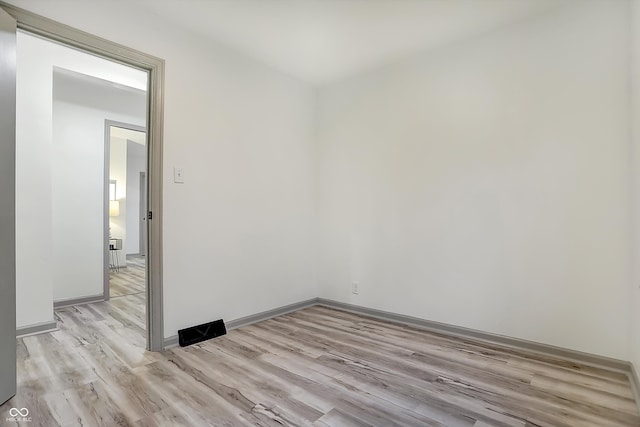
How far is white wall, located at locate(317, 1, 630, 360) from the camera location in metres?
2.11

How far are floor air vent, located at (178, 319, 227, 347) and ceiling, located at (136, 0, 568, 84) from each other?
2.44 m

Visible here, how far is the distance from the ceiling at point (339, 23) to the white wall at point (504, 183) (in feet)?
0.67

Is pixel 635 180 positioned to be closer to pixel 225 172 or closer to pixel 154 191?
pixel 225 172

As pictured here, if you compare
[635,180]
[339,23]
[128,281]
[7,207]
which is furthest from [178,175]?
[128,281]

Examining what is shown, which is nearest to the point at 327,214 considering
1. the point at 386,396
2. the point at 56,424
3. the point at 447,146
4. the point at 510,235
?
the point at 447,146

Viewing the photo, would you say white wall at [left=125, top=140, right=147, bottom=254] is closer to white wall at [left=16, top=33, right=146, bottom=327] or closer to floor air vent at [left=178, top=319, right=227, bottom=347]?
white wall at [left=16, top=33, right=146, bottom=327]

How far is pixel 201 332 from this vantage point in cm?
260

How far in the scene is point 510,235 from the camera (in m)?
2.45

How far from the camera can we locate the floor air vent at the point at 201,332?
2.47m

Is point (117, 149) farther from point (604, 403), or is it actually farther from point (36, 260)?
point (604, 403)

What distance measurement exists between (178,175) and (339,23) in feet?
5.71

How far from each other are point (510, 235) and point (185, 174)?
8.59 ft

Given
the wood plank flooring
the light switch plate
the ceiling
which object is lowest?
the wood plank flooring

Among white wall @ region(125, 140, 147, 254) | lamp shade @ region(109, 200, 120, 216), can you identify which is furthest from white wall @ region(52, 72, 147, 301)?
white wall @ region(125, 140, 147, 254)
